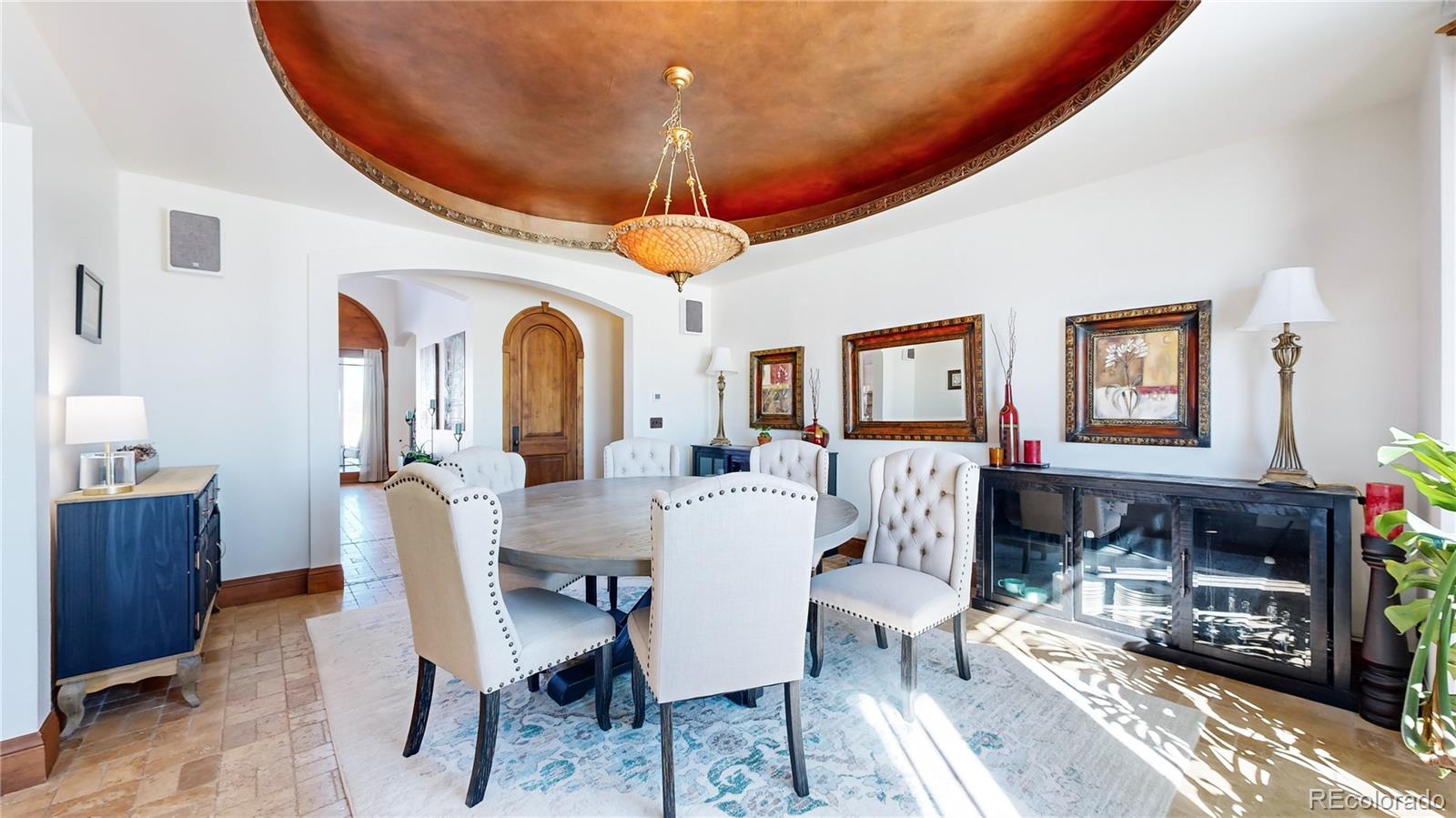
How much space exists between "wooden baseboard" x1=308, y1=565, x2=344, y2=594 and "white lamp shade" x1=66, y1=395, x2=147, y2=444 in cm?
185

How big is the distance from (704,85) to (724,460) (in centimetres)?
330

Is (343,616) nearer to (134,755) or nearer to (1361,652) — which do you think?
(134,755)

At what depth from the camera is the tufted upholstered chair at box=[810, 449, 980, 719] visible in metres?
2.29

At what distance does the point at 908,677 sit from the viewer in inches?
89.4

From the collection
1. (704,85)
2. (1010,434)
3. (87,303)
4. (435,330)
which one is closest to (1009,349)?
(1010,434)

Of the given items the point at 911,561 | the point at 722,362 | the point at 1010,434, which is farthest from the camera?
the point at 722,362

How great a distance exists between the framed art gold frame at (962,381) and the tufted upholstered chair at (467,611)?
2.97 metres

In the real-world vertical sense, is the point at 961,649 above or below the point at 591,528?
below

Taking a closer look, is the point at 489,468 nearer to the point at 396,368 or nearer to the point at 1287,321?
the point at 1287,321

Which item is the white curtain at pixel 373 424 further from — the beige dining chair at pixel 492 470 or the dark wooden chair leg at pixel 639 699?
the dark wooden chair leg at pixel 639 699

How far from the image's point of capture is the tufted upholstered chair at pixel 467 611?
169cm

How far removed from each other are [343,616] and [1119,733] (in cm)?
404

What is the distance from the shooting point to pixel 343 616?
3.42 metres

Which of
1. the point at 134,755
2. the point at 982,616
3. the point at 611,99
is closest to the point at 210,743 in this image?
the point at 134,755
